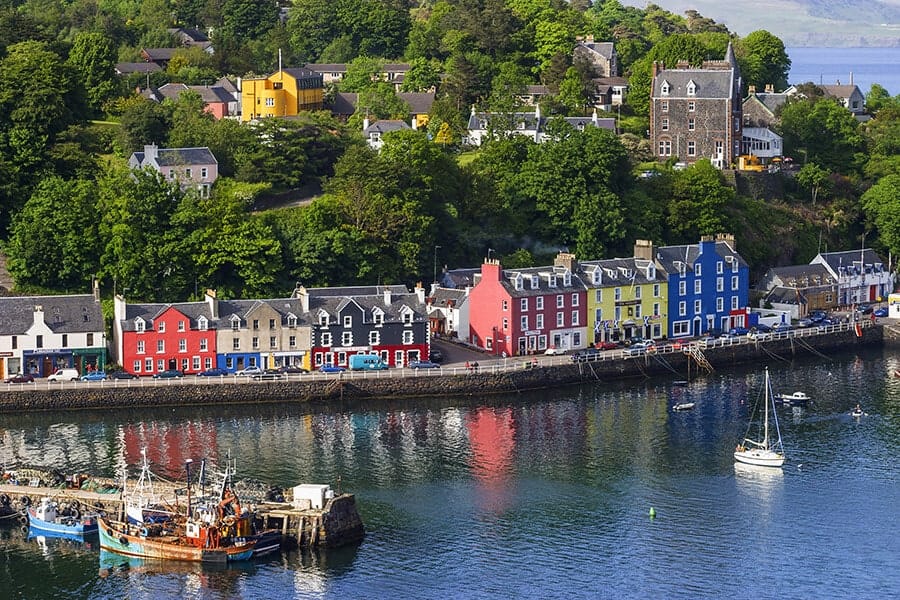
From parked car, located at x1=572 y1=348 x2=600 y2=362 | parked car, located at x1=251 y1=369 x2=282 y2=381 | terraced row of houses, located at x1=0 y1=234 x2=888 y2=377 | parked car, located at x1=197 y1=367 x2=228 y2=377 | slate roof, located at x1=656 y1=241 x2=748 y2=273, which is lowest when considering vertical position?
parked car, located at x1=251 y1=369 x2=282 y2=381

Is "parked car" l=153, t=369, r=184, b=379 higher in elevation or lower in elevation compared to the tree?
lower

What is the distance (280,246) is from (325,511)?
32.5 m

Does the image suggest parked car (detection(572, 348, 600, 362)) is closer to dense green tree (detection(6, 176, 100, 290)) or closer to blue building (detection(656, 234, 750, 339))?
blue building (detection(656, 234, 750, 339))

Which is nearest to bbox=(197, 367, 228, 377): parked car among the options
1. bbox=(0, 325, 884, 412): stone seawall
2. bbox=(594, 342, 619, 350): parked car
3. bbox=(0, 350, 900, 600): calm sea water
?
bbox=(0, 325, 884, 412): stone seawall

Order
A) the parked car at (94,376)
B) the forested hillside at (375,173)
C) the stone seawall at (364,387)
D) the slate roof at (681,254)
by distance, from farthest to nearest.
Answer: the slate roof at (681,254), the forested hillside at (375,173), the parked car at (94,376), the stone seawall at (364,387)

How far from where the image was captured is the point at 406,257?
9562cm

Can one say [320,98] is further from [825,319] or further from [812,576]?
[812,576]

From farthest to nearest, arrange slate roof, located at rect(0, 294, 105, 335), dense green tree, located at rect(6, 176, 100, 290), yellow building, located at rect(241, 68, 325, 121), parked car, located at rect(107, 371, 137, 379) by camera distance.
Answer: yellow building, located at rect(241, 68, 325, 121)
dense green tree, located at rect(6, 176, 100, 290)
slate roof, located at rect(0, 294, 105, 335)
parked car, located at rect(107, 371, 137, 379)

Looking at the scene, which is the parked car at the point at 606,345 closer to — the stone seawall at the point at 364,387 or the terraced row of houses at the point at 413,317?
the terraced row of houses at the point at 413,317

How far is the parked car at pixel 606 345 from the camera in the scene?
90.4 m

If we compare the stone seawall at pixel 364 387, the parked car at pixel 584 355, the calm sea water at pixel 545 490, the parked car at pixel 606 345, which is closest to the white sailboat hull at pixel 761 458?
the calm sea water at pixel 545 490

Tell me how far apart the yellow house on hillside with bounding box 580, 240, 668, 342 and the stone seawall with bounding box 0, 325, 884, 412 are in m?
3.90

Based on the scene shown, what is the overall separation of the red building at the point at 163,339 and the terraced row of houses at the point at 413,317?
0.15 feet

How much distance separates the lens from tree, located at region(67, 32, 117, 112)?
116 metres
